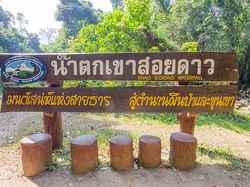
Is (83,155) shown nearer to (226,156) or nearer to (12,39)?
(226,156)

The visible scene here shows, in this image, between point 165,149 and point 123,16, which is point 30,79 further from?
point 123,16

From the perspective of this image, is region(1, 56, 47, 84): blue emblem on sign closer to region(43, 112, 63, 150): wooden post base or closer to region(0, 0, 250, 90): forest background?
region(43, 112, 63, 150): wooden post base

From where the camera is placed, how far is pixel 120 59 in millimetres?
3609

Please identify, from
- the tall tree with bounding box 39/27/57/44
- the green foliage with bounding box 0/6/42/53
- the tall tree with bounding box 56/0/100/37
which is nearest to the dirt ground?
the green foliage with bounding box 0/6/42/53

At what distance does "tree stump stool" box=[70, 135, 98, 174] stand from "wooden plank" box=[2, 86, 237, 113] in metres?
0.42

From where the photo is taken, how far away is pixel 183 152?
3.62 meters

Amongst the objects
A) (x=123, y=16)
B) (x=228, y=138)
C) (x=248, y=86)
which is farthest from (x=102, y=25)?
(x=248, y=86)

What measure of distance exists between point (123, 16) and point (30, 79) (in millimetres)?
4682

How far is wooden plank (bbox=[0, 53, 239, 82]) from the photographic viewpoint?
3570mm

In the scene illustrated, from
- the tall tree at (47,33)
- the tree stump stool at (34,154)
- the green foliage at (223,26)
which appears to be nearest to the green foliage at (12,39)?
the green foliage at (223,26)

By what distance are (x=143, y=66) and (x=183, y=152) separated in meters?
1.14

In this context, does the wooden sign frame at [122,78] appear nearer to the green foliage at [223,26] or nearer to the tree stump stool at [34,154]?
the tree stump stool at [34,154]

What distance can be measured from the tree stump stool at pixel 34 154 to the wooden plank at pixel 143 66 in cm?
76

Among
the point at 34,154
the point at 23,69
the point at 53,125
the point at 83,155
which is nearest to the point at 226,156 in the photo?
the point at 83,155
